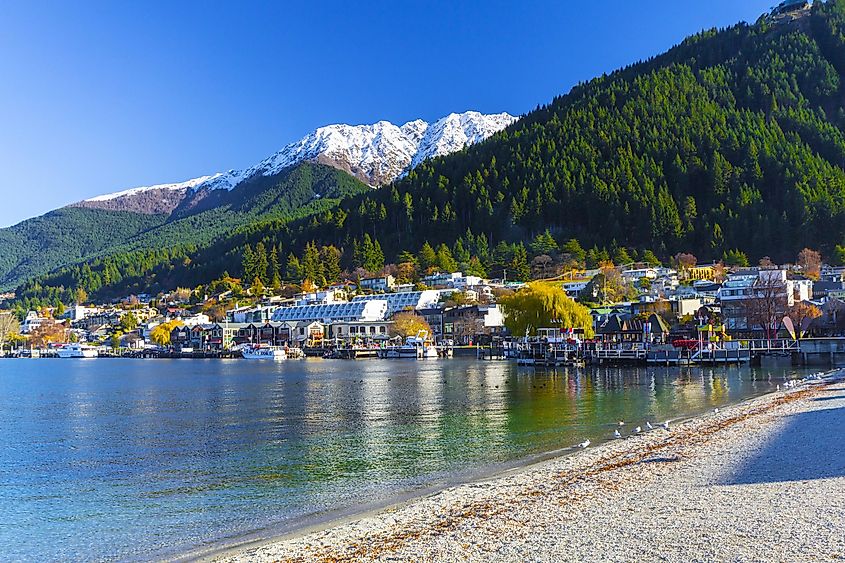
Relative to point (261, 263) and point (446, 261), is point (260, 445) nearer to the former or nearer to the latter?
point (446, 261)

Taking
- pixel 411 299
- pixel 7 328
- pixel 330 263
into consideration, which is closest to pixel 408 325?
pixel 411 299

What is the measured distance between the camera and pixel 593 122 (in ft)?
563

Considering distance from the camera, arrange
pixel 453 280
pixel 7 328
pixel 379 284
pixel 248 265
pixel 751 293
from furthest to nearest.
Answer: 1. pixel 248 265
2. pixel 7 328
3. pixel 379 284
4. pixel 453 280
5. pixel 751 293

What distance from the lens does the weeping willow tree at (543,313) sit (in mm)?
77312

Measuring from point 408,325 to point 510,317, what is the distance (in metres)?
32.1

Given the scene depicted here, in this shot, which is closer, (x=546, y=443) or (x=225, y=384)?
(x=546, y=443)

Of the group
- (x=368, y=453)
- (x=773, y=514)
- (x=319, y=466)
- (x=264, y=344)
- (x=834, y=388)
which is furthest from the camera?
(x=264, y=344)

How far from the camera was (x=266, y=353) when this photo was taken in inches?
4395

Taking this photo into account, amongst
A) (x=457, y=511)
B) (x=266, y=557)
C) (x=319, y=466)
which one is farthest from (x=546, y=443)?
(x=266, y=557)

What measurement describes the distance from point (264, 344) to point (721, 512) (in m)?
113

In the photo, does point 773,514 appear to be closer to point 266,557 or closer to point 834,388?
point 266,557

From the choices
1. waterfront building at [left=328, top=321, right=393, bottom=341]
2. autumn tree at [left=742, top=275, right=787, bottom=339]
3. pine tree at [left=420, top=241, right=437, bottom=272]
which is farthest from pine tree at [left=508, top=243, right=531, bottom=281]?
autumn tree at [left=742, top=275, right=787, bottom=339]

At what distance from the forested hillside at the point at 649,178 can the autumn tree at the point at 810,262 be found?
657 cm

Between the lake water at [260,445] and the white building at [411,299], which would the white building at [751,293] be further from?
the white building at [411,299]
